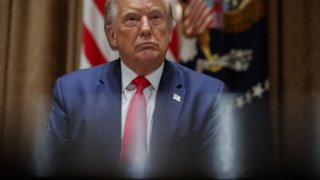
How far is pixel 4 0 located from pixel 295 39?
A: 1.06 metres

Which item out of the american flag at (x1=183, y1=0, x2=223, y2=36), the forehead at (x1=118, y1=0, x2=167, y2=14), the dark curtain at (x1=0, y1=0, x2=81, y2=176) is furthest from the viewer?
the american flag at (x1=183, y1=0, x2=223, y2=36)

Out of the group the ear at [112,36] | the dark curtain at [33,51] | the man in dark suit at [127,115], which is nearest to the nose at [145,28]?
the man in dark suit at [127,115]

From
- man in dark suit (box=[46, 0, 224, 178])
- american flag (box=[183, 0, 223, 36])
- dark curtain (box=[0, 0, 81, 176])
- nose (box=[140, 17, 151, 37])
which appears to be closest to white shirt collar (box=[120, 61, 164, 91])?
man in dark suit (box=[46, 0, 224, 178])

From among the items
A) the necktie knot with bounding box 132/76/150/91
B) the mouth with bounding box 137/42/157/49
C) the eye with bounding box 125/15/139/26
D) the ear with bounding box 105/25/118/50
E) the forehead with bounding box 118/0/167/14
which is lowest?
the necktie knot with bounding box 132/76/150/91

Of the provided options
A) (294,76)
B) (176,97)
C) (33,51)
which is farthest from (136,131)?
(294,76)

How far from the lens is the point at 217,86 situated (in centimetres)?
145

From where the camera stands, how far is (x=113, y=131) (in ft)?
4.42

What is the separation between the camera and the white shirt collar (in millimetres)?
1367

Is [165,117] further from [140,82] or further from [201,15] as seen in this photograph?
[201,15]

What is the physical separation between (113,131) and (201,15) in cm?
61

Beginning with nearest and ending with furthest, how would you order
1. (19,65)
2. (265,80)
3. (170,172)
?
(170,172), (19,65), (265,80)

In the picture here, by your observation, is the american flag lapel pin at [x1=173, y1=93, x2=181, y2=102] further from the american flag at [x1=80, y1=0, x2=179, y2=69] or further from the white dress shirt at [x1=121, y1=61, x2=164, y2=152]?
the american flag at [x1=80, y1=0, x2=179, y2=69]

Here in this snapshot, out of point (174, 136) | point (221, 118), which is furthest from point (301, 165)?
point (174, 136)

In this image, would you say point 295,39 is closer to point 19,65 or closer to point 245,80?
point 245,80
